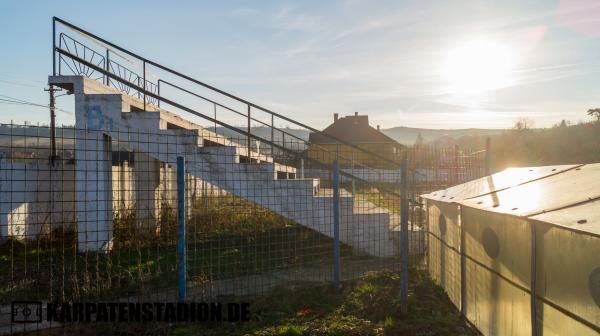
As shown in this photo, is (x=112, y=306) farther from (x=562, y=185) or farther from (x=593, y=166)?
(x=593, y=166)

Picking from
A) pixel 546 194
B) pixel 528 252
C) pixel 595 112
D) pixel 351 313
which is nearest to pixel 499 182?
pixel 546 194

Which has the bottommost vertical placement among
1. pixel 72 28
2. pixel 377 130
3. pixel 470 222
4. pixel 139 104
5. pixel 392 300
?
pixel 392 300

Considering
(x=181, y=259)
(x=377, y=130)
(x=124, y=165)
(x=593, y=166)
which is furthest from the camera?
(x=377, y=130)

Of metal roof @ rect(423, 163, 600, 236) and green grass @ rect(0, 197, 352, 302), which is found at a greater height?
metal roof @ rect(423, 163, 600, 236)

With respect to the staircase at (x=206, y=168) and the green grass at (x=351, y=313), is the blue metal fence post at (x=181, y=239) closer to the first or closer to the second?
the green grass at (x=351, y=313)

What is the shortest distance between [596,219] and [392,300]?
3.19 meters

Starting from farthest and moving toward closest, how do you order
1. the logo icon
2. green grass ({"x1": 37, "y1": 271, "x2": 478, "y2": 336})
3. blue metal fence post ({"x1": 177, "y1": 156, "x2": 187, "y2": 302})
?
blue metal fence post ({"x1": 177, "y1": 156, "x2": 187, "y2": 302}) → the logo icon → green grass ({"x1": 37, "y1": 271, "x2": 478, "y2": 336})

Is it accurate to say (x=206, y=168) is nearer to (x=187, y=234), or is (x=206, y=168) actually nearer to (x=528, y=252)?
(x=187, y=234)

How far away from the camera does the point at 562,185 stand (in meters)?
3.58

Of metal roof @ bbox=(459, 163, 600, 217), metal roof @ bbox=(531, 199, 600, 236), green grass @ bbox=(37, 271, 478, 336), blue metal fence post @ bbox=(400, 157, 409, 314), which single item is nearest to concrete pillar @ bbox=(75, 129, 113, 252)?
green grass @ bbox=(37, 271, 478, 336)

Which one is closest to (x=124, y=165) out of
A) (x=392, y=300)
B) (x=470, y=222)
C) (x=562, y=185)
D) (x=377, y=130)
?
(x=392, y=300)

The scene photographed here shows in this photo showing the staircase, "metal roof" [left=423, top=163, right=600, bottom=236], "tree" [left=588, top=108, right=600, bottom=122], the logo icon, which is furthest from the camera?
"tree" [left=588, top=108, right=600, bottom=122]

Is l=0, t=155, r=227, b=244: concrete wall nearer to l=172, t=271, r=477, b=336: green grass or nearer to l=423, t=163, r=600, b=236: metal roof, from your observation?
l=172, t=271, r=477, b=336: green grass

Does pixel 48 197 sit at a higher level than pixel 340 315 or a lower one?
higher
